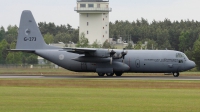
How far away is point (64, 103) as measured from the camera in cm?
2473

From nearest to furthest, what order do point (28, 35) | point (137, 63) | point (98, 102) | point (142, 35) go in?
point (98, 102)
point (137, 63)
point (28, 35)
point (142, 35)

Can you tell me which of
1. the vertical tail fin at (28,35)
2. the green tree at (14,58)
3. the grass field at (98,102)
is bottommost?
the grass field at (98,102)

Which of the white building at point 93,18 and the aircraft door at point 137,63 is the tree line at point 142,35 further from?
the aircraft door at point 137,63

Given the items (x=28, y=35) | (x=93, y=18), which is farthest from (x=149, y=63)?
(x=93, y=18)

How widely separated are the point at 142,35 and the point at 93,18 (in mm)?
37822

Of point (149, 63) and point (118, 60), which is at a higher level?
point (118, 60)

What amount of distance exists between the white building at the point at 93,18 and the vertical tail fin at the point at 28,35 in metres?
59.9

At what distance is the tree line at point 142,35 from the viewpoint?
341 ft

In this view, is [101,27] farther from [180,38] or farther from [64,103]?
[64,103]

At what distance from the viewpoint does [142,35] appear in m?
151

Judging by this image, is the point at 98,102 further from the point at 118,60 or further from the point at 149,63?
the point at 118,60

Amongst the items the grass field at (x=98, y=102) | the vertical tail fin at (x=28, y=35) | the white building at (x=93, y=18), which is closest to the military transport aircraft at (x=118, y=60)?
the vertical tail fin at (x=28, y=35)

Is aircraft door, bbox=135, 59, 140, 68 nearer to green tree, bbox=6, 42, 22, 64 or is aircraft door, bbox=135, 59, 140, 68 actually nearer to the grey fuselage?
the grey fuselage

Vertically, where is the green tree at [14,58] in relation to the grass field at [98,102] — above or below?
above
